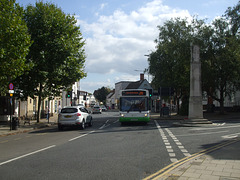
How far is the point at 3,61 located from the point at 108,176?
43.2ft

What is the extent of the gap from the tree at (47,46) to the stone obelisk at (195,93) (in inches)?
425

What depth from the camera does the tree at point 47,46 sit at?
22453 millimetres

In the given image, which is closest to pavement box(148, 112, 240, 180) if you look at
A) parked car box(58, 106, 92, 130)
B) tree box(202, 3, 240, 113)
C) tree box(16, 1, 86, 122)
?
parked car box(58, 106, 92, 130)

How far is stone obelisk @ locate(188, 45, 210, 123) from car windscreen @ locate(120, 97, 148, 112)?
164 inches

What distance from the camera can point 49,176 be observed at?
6.21 metres

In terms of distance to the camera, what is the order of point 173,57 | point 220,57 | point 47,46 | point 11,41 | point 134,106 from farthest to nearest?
1. point 173,57
2. point 220,57
3. point 47,46
4. point 134,106
5. point 11,41

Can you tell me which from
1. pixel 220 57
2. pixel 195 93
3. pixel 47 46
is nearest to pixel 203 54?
pixel 220 57

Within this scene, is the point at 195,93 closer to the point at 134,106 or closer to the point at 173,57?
the point at 134,106

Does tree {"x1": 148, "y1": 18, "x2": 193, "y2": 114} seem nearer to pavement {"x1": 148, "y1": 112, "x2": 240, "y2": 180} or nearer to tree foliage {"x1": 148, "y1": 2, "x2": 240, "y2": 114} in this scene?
tree foliage {"x1": 148, "y1": 2, "x2": 240, "y2": 114}

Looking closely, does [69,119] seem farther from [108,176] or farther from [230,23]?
[230,23]

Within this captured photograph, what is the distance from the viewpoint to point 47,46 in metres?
22.7

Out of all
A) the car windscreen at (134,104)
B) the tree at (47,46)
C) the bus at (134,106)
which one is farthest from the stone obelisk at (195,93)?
the tree at (47,46)

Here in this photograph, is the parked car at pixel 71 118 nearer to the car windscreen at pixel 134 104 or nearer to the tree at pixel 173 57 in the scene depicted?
the car windscreen at pixel 134 104

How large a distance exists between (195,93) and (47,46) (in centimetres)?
1352
